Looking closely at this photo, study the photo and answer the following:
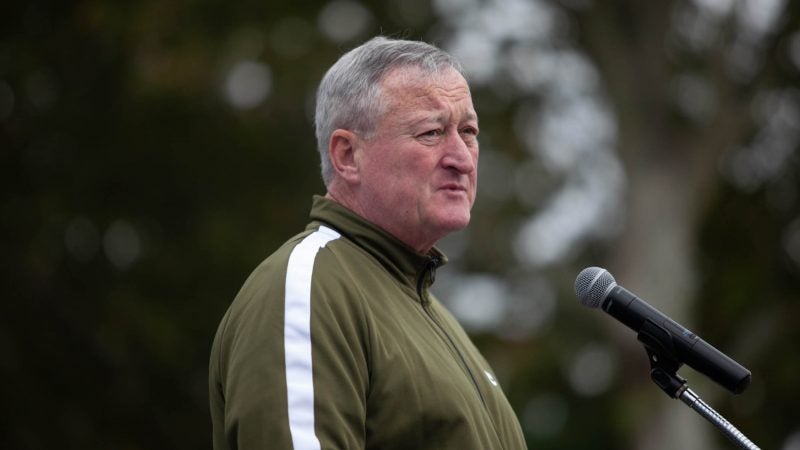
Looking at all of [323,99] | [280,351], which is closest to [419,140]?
[323,99]

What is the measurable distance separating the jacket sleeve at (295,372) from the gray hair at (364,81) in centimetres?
57

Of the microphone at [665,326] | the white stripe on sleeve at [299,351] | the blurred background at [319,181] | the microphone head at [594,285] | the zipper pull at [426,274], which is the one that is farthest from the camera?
the blurred background at [319,181]

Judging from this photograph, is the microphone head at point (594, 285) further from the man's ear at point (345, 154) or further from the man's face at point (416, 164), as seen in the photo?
the man's ear at point (345, 154)

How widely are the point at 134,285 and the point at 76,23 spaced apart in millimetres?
3626

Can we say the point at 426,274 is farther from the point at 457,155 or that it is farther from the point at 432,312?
the point at 457,155

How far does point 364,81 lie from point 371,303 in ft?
2.24

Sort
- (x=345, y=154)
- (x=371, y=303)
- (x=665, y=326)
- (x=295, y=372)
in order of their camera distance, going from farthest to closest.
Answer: (x=345, y=154) < (x=371, y=303) < (x=665, y=326) < (x=295, y=372)

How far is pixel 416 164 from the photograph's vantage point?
146 inches

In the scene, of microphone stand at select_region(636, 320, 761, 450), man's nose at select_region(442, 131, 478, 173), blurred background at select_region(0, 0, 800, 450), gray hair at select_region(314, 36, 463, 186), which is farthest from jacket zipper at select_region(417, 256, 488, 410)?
blurred background at select_region(0, 0, 800, 450)

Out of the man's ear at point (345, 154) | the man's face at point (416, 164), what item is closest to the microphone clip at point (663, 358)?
the man's face at point (416, 164)

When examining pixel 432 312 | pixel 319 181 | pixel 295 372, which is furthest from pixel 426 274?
pixel 319 181

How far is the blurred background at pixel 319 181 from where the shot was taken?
47.6 ft

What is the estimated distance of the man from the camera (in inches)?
125

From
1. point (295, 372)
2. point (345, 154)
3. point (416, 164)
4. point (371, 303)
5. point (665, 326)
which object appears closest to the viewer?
point (295, 372)
